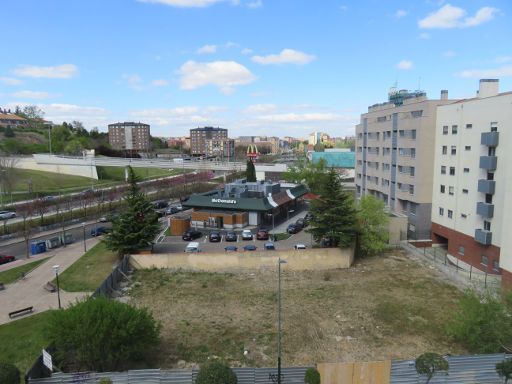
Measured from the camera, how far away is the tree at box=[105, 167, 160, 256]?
39.3 metres

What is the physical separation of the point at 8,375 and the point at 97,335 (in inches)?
151

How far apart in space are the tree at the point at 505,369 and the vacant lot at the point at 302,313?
5.18 metres

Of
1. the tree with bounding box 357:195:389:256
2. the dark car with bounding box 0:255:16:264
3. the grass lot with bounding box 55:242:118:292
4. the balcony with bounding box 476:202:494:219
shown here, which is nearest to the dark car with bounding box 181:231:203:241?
the grass lot with bounding box 55:242:118:292

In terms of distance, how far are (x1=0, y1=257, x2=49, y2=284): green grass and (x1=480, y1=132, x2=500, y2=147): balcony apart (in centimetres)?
4682

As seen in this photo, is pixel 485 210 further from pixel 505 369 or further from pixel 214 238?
pixel 214 238

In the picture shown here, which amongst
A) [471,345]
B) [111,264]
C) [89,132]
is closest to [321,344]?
[471,345]

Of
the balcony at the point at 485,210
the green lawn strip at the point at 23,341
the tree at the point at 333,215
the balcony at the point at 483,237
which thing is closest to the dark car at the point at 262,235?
the tree at the point at 333,215

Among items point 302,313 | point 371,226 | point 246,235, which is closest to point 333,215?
point 371,226

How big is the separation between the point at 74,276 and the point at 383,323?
27557mm

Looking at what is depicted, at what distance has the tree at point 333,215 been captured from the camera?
130 feet

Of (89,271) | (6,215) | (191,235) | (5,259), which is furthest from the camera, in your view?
(6,215)

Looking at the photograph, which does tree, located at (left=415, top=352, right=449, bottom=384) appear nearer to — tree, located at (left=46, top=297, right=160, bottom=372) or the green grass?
tree, located at (left=46, top=297, right=160, bottom=372)

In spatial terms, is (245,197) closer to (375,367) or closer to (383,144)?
(383,144)

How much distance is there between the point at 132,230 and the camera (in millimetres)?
40062
